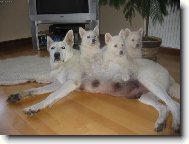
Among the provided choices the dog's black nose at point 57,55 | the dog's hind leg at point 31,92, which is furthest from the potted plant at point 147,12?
Answer: the dog's hind leg at point 31,92

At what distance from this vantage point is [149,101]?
151 cm

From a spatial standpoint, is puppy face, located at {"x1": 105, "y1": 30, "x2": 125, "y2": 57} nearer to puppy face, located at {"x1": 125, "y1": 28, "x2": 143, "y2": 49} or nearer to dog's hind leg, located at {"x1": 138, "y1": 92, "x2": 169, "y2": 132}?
puppy face, located at {"x1": 125, "y1": 28, "x2": 143, "y2": 49}

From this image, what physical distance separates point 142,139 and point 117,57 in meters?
0.50

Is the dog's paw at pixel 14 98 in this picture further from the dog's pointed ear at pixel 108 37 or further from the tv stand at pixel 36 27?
the dog's pointed ear at pixel 108 37

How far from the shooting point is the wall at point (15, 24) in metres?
1.87

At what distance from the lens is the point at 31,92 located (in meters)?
1.72

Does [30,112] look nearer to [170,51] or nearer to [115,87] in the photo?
[115,87]

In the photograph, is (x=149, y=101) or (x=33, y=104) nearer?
(x=149, y=101)

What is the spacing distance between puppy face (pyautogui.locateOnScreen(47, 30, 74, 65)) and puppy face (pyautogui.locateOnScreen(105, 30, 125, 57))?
246 mm

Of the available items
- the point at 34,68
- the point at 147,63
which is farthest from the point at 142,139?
the point at 34,68

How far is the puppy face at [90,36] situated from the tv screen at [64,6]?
293 mm

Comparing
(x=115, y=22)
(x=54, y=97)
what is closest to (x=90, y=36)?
(x=115, y=22)

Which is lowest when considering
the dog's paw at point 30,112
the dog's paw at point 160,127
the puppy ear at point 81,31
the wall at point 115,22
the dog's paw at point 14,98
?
the dog's paw at point 160,127

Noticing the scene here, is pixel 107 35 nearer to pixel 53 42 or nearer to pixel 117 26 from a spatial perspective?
pixel 117 26
